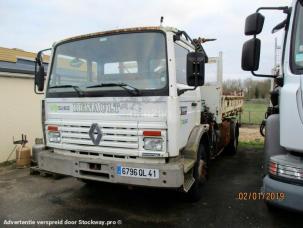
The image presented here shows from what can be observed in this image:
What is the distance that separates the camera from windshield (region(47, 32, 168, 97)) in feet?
13.0

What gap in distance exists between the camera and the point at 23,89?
28.4 feet

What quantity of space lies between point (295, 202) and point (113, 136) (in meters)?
2.25

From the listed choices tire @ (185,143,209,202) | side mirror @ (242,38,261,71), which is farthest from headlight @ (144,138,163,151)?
side mirror @ (242,38,261,71)

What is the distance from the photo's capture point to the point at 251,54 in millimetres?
3648

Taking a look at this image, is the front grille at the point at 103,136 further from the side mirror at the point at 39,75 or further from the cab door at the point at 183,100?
the side mirror at the point at 39,75

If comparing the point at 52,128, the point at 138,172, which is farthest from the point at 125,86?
the point at 52,128

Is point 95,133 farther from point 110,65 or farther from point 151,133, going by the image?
point 110,65

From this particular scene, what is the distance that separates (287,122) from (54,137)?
126 inches

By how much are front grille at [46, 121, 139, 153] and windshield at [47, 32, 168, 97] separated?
16.8 inches

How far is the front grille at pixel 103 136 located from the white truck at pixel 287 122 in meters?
1.61

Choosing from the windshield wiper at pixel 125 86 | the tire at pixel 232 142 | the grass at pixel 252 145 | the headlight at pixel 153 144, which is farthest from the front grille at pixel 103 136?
the grass at pixel 252 145

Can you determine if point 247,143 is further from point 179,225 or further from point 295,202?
point 295,202

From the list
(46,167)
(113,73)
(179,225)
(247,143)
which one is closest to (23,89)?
(46,167)

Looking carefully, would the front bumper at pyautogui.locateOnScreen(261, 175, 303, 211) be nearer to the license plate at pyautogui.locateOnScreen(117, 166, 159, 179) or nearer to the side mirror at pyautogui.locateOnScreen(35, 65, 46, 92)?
the license plate at pyautogui.locateOnScreen(117, 166, 159, 179)
